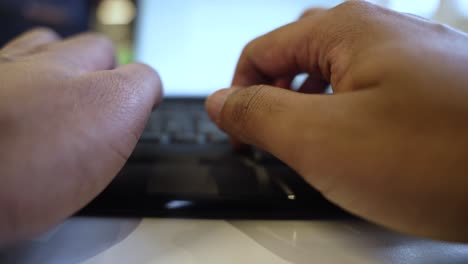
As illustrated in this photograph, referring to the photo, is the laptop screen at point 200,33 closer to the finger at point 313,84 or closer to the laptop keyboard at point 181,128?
the laptop keyboard at point 181,128

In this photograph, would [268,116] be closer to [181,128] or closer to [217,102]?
[217,102]

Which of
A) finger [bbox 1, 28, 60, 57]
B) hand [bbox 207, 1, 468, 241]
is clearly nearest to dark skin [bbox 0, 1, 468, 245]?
hand [bbox 207, 1, 468, 241]

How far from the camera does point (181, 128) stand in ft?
1.43

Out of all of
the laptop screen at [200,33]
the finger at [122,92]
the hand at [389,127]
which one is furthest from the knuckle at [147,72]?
the laptop screen at [200,33]

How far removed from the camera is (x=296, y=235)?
0.82ft

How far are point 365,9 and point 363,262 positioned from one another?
0.66 feet

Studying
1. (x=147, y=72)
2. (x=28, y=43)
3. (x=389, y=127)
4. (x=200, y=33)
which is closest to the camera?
(x=389, y=127)

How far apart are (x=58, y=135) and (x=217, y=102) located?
17 cm

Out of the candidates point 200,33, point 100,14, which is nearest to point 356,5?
point 200,33

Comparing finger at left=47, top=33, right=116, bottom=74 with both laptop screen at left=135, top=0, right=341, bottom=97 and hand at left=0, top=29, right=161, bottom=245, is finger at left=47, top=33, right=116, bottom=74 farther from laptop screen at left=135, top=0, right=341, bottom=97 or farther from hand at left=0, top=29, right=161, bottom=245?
laptop screen at left=135, top=0, right=341, bottom=97

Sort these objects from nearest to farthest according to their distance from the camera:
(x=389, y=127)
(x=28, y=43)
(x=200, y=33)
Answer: (x=389, y=127), (x=28, y=43), (x=200, y=33)

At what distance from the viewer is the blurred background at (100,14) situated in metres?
0.57

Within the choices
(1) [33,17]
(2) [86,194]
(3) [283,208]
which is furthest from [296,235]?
(1) [33,17]

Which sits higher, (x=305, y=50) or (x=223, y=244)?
(x=305, y=50)
